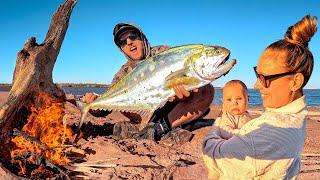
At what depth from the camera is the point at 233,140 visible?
183 centimetres

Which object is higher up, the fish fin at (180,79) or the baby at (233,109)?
the fish fin at (180,79)

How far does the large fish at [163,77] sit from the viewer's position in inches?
212

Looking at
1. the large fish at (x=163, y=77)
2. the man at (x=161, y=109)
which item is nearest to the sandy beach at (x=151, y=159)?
the man at (x=161, y=109)

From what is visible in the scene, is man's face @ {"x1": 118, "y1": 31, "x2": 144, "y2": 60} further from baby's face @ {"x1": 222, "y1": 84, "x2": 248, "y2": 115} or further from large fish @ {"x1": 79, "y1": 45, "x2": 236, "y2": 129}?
baby's face @ {"x1": 222, "y1": 84, "x2": 248, "y2": 115}

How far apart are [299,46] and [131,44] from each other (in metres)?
6.50

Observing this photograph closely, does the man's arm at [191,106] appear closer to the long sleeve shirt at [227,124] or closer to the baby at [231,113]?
the baby at [231,113]

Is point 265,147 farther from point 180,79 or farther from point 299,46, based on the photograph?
point 180,79

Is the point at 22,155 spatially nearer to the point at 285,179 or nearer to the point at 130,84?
the point at 130,84

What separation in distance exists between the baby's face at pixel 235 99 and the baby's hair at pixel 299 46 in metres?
0.68

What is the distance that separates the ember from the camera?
5563mm

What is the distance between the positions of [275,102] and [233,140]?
304 mm

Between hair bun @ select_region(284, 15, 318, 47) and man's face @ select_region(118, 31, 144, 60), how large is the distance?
639 centimetres

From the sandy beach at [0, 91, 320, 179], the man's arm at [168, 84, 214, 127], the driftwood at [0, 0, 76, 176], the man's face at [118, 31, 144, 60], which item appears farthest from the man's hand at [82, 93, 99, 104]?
the man's arm at [168, 84, 214, 127]

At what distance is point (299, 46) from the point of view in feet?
6.21
